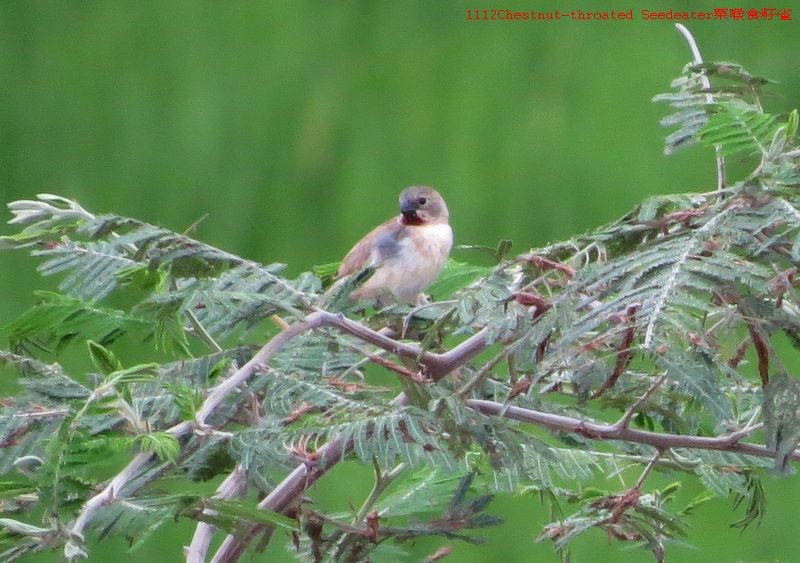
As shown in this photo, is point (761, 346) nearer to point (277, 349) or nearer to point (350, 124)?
point (277, 349)

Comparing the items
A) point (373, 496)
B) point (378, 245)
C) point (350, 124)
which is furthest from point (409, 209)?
point (373, 496)

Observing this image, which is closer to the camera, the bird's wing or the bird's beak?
the bird's wing

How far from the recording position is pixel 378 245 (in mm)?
2270

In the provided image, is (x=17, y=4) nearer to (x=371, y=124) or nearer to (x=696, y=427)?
(x=371, y=124)

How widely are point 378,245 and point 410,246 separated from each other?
0.21 ft

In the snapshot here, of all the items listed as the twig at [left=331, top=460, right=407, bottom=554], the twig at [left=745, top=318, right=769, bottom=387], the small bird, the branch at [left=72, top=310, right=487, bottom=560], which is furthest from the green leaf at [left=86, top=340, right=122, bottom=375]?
the small bird

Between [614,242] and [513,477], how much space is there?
309mm

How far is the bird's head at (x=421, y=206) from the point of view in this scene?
7.73 ft

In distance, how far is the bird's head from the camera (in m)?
2.36

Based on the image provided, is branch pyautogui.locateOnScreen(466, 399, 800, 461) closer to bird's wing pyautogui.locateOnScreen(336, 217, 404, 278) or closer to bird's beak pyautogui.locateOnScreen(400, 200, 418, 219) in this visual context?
bird's wing pyautogui.locateOnScreen(336, 217, 404, 278)

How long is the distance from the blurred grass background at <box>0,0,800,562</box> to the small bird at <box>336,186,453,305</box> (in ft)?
0.13

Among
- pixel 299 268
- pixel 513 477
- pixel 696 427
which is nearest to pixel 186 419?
pixel 513 477

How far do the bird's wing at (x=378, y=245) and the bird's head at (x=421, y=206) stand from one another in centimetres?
3

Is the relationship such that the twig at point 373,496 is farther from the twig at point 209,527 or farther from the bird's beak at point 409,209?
the bird's beak at point 409,209
